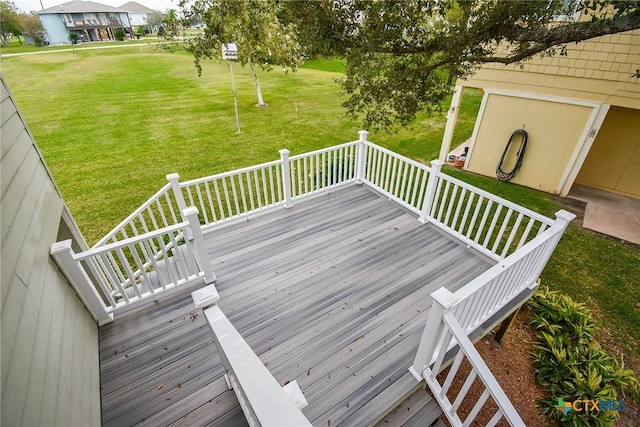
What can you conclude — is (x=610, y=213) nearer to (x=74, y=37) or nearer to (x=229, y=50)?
(x=229, y=50)

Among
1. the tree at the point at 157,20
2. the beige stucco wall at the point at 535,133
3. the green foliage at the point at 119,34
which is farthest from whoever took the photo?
the green foliage at the point at 119,34

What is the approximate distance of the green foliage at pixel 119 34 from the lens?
33.0 m

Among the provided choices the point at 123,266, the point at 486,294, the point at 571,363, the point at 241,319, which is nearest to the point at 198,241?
the point at 123,266

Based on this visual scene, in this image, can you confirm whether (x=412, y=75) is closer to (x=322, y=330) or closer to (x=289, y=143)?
(x=322, y=330)

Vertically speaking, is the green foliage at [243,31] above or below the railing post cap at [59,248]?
above

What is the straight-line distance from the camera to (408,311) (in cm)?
346

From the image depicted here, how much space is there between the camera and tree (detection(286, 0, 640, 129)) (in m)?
3.02

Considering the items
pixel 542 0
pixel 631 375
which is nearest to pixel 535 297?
pixel 631 375

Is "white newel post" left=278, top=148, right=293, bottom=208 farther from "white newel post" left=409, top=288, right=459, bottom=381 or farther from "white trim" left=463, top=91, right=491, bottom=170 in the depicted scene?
"white trim" left=463, top=91, right=491, bottom=170

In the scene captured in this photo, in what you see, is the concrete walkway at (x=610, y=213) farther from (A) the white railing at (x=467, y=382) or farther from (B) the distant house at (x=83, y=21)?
(B) the distant house at (x=83, y=21)

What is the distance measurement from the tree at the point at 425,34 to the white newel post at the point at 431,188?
125 centimetres

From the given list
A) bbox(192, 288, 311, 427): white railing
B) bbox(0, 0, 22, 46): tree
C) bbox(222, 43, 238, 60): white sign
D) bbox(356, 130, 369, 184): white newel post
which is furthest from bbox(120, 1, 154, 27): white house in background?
bbox(192, 288, 311, 427): white railing

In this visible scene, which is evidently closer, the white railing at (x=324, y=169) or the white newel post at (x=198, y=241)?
the white newel post at (x=198, y=241)

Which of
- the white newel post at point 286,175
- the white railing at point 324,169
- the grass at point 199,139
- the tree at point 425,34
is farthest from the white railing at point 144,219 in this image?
the tree at point 425,34
